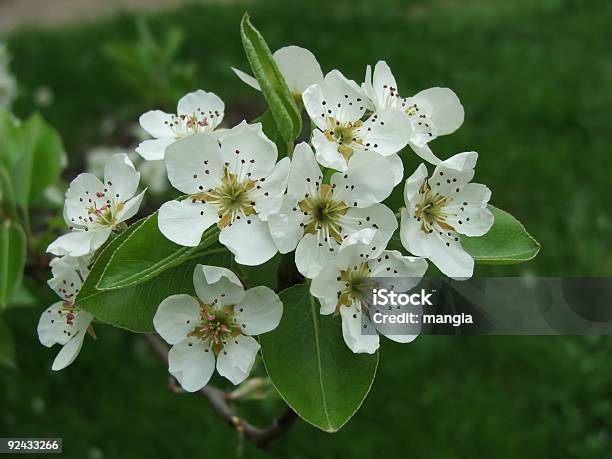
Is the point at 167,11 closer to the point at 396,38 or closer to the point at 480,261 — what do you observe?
the point at 396,38

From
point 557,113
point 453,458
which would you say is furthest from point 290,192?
point 557,113

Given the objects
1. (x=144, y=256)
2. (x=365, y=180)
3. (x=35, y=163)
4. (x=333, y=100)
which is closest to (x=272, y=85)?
(x=333, y=100)

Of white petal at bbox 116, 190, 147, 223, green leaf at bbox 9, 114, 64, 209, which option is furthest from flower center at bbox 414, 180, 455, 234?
green leaf at bbox 9, 114, 64, 209

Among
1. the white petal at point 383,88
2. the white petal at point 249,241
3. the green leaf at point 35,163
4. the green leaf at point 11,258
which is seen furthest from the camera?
the green leaf at point 35,163

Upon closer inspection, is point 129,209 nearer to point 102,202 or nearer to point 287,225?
point 102,202

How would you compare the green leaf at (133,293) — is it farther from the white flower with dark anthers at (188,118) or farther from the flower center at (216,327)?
the white flower with dark anthers at (188,118)

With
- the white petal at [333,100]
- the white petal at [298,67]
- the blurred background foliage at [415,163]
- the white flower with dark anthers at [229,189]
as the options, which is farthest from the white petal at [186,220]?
the blurred background foliage at [415,163]
